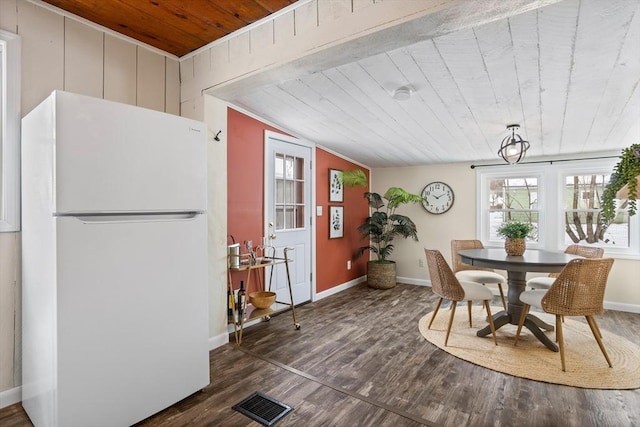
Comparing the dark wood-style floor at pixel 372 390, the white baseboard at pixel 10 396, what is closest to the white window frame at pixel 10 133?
the white baseboard at pixel 10 396

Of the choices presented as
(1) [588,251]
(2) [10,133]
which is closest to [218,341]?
(2) [10,133]

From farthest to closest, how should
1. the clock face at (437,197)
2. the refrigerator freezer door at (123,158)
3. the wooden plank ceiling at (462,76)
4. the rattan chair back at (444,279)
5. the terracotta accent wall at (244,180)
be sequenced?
the clock face at (437,197), the terracotta accent wall at (244,180), the rattan chair back at (444,279), the wooden plank ceiling at (462,76), the refrigerator freezer door at (123,158)

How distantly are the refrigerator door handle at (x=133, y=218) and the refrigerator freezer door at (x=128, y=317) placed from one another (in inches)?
0.5

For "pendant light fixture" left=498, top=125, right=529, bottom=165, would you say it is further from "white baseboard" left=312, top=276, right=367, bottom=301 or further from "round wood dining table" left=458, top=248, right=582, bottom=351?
"white baseboard" left=312, top=276, right=367, bottom=301

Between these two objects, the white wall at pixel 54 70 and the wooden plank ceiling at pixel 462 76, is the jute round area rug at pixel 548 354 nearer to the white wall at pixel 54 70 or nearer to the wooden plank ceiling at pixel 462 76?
the wooden plank ceiling at pixel 462 76

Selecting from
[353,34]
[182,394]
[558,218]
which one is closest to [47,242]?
[182,394]

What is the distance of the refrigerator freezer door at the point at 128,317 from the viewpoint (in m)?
1.47

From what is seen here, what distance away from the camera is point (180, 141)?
186 cm

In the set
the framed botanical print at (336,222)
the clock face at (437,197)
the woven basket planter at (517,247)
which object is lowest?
the woven basket planter at (517,247)

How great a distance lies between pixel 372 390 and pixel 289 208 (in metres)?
2.30

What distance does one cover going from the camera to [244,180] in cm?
328

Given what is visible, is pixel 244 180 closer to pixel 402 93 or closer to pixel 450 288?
pixel 402 93

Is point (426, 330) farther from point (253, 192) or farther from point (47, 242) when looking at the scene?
point (47, 242)

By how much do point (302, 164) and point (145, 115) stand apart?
2513 mm
